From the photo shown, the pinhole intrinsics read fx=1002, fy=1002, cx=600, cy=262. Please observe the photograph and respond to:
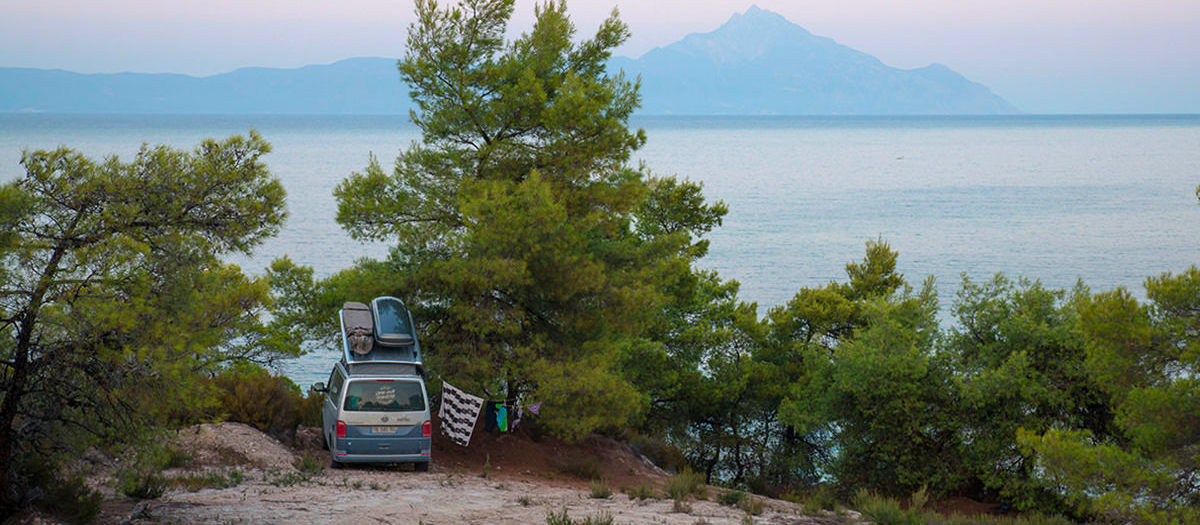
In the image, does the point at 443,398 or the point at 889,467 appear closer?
the point at 443,398

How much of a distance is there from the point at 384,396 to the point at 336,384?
1.62m

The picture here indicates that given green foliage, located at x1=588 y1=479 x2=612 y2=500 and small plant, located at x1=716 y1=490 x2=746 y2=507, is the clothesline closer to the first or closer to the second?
green foliage, located at x1=588 y1=479 x2=612 y2=500

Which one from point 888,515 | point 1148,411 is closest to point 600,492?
point 888,515

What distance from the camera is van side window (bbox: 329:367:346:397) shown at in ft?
60.3

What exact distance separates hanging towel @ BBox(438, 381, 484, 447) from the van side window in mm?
2239

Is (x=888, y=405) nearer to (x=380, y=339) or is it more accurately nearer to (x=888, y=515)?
(x=888, y=515)

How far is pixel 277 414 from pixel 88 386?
1013 centimetres

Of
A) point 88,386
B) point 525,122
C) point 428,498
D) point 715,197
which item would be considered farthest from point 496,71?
point 715,197

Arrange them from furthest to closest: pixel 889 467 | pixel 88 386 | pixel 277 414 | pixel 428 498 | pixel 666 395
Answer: pixel 666 395
pixel 889 467
pixel 277 414
pixel 428 498
pixel 88 386

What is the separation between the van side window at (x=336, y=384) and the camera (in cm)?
1838

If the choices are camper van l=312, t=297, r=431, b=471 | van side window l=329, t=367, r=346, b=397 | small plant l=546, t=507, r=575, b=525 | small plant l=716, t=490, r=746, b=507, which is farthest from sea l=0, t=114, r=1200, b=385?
small plant l=546, t=507, r=575, b=525

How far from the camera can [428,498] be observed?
15273mm

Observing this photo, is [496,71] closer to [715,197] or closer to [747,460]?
[747,460]

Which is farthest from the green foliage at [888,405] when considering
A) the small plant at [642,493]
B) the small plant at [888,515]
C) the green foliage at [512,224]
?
the small plant at [642,493]
